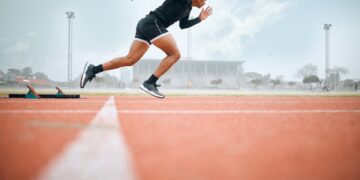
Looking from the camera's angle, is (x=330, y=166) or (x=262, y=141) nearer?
(x=330, y=166)

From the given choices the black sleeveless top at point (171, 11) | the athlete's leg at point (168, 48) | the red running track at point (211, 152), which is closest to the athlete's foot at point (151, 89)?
the athlete's leg at point (168, 48)

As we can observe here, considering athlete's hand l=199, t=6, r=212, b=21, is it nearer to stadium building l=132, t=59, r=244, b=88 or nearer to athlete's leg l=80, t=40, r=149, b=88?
athlete's leg l=80, t=40, r=149, b=88

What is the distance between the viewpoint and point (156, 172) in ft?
2.92

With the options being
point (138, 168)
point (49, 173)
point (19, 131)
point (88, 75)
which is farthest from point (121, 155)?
point (88, 75)

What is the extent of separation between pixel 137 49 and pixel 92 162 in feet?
12.0

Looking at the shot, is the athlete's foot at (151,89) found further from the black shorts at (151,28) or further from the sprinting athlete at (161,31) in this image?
the black shorts at (151,28)

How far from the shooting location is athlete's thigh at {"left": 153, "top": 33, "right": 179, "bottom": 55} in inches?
165

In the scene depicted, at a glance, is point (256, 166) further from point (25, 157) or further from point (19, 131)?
point (19, 131)

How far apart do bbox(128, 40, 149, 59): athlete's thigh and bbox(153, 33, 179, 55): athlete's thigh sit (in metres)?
0.31

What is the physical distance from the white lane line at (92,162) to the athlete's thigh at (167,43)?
301cm

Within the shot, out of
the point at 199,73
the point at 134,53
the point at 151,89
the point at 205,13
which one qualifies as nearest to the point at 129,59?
the point at 134,53

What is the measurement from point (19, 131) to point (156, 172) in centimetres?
115

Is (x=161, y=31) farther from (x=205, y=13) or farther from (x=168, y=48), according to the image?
(x=205, y=13)

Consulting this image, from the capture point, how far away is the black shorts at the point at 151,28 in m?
4.14
